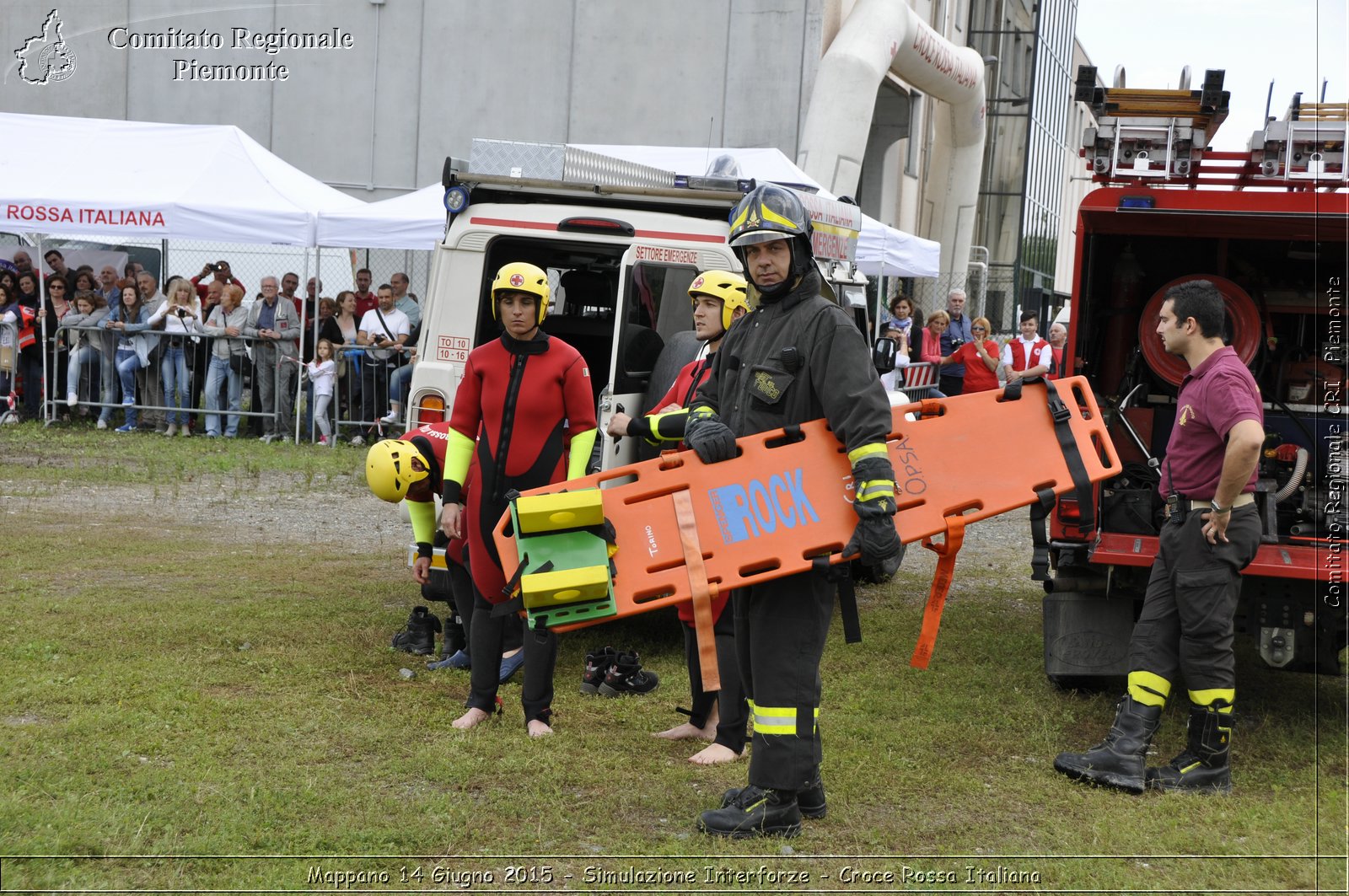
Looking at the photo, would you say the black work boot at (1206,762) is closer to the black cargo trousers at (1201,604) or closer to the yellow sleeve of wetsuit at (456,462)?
the black cargo trousers at (1201,604)

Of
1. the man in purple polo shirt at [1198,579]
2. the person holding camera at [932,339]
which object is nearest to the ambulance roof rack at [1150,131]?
the man in purple polo shirt at [1198,579]

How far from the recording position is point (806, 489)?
4.85m

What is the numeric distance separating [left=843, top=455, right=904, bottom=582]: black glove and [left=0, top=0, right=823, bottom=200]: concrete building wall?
1842 cm

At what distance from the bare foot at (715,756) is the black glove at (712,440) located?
1.48 metres

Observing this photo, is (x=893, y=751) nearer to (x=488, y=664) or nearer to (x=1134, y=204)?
(x=488, y=664)

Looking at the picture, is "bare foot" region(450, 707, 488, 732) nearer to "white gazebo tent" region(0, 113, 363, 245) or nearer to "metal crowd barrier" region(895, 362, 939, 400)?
"white gazebo tent" region(0, 113, 363, 245)

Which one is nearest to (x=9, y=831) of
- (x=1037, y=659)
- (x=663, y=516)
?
(x=663, y=516)

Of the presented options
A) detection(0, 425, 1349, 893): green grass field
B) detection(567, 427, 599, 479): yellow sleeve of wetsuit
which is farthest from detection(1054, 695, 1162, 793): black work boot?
detection(567, 427, 599, 479): yellow sleeve of wetsuit

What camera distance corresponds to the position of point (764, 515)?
485cm

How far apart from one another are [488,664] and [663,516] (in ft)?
5.01

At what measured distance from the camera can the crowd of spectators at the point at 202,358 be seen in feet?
53.3

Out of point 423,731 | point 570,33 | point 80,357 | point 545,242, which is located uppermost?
point 570,33

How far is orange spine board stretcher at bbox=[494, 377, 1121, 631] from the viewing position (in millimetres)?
4801

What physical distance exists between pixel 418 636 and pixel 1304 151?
520cm
